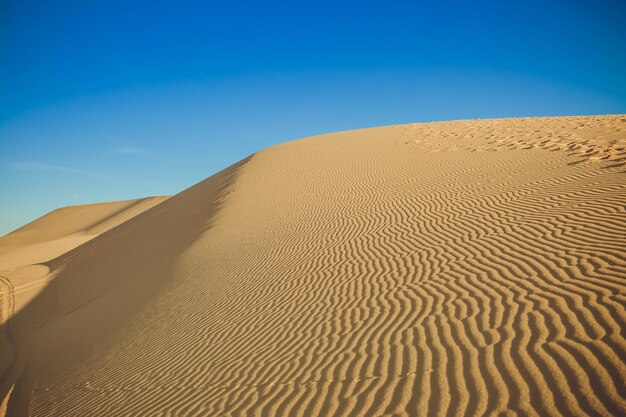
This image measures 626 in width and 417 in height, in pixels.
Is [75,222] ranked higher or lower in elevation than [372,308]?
higher

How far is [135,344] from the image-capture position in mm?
7395

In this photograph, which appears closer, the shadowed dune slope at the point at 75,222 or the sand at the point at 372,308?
the sand at the point at 372,308

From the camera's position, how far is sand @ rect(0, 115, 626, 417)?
3.84 meters

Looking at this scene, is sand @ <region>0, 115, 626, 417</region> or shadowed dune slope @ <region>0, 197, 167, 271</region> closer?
sand @ <region>0, 115, 626, 417</region>

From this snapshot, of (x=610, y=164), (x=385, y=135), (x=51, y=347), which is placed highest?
(x=385, y=135)

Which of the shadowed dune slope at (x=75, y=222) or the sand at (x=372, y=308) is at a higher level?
the shadowed dune slope at (x=75, y=222)

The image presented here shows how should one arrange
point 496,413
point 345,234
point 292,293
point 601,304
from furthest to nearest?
point 345,234, point 292,293, point 601,304, point 496,413

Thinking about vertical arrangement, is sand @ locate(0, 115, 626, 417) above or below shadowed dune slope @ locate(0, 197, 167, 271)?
below

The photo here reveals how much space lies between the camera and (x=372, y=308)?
587 centimetres

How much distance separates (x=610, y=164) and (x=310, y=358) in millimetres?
10626

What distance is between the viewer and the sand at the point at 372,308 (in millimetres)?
3836

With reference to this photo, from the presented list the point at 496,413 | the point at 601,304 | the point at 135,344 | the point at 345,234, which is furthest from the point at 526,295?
the point at 135,344

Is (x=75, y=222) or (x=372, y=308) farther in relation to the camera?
(x=75, y=222)

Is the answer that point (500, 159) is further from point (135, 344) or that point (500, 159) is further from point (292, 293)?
point (135, 344)
